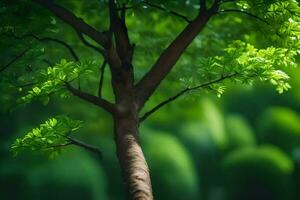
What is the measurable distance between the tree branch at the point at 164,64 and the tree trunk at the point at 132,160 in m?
0.27

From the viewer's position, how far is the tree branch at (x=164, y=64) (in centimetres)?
426

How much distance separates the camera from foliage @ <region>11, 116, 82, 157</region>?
3.77 metres

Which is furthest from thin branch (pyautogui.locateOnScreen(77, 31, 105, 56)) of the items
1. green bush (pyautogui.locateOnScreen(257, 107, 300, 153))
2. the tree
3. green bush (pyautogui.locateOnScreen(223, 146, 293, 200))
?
green bush (pyautogui.locateOnScreen(257, 107, 300, 153))

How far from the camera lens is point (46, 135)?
378 cm

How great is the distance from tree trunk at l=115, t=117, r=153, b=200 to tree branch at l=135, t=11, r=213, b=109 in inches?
10.6

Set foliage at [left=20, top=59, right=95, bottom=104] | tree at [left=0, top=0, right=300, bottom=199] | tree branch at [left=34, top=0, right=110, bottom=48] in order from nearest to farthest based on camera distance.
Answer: foliage at [left=20, top=59, right=95, bottom=104] < tree at [left=0, top=0, right=300, bottom=199] < tree branch at [left=34, top=0, right=110, bottom=48]

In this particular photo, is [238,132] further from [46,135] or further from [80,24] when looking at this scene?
[46,135]

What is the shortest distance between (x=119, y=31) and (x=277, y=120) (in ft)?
16.3

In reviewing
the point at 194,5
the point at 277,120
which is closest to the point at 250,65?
the point at 194,5

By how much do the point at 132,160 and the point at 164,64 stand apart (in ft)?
2.99

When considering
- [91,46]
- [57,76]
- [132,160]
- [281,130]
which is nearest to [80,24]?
[91,46]

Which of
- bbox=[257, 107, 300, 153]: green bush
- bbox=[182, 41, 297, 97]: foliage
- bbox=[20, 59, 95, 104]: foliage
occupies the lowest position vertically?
bbox=[20, 59, 95, 104]: foliage

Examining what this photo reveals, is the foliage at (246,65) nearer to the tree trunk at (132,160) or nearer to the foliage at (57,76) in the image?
the tree trunk at (132,160)

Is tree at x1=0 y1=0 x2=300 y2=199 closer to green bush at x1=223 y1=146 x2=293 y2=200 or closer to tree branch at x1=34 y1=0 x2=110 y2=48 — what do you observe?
tree branch at x1=34 y1=0 x2=110 y2=48
